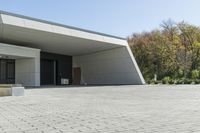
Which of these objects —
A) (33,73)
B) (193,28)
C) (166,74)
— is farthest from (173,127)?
(193,28)

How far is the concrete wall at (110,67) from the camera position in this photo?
3441 centimetres

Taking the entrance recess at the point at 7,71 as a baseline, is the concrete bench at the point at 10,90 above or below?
below

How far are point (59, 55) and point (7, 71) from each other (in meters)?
7.92

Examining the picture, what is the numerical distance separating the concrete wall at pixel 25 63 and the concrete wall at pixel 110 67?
8953mm

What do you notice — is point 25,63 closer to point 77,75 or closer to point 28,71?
point 28,71

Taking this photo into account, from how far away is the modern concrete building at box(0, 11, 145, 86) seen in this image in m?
25.5

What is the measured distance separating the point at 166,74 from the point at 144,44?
19.7 feet

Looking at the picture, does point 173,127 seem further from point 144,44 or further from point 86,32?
point 144,44

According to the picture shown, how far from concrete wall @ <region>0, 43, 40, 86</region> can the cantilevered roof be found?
92 cm

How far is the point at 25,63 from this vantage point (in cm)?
3111

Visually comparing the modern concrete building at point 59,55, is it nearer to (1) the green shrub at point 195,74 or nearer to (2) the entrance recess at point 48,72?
(2) the entrance recess at point 48,72

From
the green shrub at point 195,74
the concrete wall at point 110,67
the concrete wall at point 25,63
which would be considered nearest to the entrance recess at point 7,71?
the concrete wall at point 25,63

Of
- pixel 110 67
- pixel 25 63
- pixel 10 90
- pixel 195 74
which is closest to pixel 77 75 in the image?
pixel 110 67

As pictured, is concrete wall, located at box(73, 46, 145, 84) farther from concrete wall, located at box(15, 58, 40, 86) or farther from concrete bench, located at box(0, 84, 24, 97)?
concrete bench, located at box(0, 84, 24, 97)
